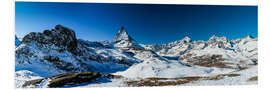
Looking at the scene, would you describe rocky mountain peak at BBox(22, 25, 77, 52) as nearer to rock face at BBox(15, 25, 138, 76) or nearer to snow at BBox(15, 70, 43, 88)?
rock face at BBox(15, 25, 138, 76)

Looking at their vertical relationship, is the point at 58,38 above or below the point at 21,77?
above

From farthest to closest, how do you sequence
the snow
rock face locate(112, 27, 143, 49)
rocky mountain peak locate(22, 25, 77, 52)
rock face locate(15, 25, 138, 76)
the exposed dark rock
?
rock face locate(112, 27, 143, 49) → rocky mountain peak locate(22, 25, 77, 52) → rock face locate(15, 25, 138, 76) → the snow → the exposed dark rock

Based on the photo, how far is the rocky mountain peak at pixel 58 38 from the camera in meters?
23.7

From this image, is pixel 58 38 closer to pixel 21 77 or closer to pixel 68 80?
pixel 21 77

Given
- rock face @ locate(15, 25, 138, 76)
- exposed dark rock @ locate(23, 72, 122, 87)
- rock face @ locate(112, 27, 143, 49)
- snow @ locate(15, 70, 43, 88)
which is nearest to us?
exposed dark rock @ locate(23, 72, 122, 87)

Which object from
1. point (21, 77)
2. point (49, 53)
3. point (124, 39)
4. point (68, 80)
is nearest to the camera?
point (68, 80)

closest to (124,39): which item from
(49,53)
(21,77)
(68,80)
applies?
(49,53)

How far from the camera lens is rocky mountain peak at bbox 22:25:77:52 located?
23747 millimetres

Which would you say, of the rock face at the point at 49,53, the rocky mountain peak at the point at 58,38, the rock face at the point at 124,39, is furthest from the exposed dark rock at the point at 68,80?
the rocky mountain peak at the point at 58,38

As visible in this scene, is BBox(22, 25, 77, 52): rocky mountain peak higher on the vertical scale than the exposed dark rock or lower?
higher

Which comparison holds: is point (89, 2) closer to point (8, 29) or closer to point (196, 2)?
point (8, 29)

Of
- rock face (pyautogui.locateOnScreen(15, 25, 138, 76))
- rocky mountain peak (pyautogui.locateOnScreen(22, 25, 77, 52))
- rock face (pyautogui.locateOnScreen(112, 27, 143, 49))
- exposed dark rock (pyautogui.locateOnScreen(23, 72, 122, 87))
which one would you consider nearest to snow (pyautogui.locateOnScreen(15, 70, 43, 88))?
exposed dark rock (pyautogui.locateOnScreen(23, 72, 122, 87))

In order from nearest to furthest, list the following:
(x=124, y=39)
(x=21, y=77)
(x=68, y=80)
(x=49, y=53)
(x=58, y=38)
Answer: (x=68, y=80), (x=21, y=77), (x=49, y=53), (x=58, y=38), (x=124, y=39)

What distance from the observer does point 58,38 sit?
28344 mm
